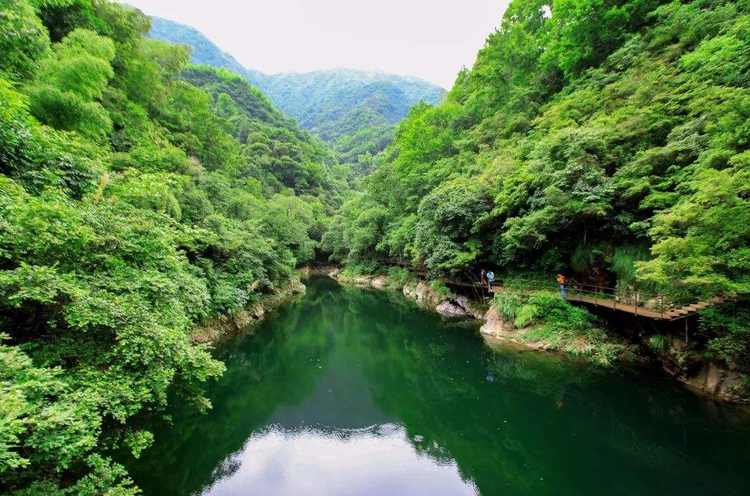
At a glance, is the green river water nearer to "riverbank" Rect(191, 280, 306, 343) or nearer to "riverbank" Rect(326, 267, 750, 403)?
"riverbank" Rect(326, 267, 750, 403)

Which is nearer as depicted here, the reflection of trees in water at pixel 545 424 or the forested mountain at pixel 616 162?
the reflection of trees in water at pixel 545 424

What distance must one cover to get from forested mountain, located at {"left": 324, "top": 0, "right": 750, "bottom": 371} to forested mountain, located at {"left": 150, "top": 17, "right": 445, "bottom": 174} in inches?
2748

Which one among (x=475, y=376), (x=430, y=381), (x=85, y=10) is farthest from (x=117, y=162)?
(x=475, y=376)

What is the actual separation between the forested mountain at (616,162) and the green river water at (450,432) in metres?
2.90

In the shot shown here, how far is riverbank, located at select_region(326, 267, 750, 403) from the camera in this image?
33.1ft

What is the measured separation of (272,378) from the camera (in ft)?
46.9

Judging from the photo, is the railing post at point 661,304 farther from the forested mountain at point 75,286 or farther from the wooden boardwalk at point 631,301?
the forested mountain at point 75,286

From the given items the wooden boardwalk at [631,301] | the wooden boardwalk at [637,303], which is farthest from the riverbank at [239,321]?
the wooden boardwalk at [637,303]

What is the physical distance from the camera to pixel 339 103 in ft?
509

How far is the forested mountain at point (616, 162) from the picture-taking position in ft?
28.9

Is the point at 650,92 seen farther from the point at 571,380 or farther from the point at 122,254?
the point at 122,254

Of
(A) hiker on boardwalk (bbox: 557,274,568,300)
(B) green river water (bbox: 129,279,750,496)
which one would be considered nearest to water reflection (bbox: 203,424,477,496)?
(B) green river water (bbox: 129,279,750,496)

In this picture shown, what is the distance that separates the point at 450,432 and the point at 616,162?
12.5 meters

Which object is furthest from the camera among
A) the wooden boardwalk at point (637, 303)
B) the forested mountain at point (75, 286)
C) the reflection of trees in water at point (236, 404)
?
the wooden boardwalk at point (637, 303)
